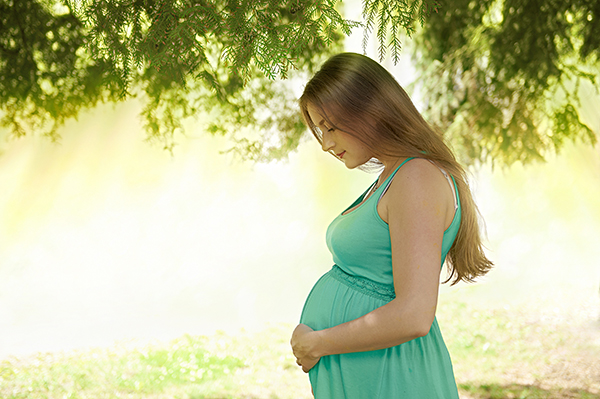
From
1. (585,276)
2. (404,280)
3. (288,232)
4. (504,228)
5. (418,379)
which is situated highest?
(288,232)

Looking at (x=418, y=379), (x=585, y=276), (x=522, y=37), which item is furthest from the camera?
(x=585, y=276)

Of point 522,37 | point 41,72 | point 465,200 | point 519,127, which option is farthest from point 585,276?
point 41,72

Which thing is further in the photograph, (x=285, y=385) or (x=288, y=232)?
(x=288, y=232)

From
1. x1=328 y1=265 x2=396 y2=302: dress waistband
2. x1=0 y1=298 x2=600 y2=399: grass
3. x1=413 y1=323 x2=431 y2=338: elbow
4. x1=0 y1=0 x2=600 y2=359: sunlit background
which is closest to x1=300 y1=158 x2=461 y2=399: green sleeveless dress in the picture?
x1=328 y1=265 x2=396 y2=302: dress waistband

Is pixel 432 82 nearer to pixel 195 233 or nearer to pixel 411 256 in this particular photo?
pixel 195 233

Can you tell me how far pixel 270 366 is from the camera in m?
4.60

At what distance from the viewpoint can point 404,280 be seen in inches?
33.0

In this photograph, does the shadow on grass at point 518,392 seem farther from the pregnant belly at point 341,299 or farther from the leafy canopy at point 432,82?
the pregnant belly at point 341,299

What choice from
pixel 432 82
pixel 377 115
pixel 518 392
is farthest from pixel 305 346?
pixel 432 82

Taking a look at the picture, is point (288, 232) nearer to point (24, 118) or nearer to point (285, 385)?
point (285, 385)

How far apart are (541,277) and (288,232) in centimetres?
302

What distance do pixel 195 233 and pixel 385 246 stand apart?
4.45 m

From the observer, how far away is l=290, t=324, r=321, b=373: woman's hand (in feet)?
3.18

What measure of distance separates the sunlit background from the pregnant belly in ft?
13.2
